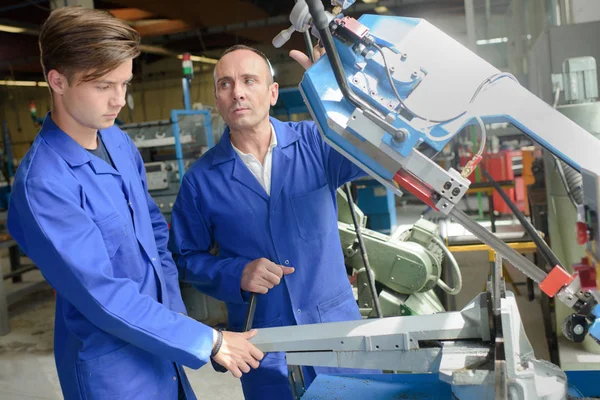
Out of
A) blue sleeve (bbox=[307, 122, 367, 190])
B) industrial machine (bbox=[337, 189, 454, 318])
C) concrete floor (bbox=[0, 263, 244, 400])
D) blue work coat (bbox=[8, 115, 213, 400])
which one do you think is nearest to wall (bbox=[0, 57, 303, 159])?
concrete floor (bbox=[0, 263, 244, 400])

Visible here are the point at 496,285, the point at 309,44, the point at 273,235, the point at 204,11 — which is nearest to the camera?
the point at 496,285

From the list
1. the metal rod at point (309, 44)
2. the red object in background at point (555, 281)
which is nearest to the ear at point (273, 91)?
the metal rod at point (309, 44)

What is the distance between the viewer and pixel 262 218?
5.08 ft

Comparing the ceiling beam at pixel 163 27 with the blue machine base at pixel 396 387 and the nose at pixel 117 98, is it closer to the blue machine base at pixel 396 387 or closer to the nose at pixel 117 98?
the nose at pixel 117 98

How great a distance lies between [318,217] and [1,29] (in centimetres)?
832

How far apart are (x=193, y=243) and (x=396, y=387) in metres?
0.74

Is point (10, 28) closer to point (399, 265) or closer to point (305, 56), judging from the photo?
point (399, 265)

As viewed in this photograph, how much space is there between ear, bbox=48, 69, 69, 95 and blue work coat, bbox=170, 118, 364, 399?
519mm

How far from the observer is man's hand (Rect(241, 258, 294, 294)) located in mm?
1431

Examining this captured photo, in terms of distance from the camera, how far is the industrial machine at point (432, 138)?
3.22 ft

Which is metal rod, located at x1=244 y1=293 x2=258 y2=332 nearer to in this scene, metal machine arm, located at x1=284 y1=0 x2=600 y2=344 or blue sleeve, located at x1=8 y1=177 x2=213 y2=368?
blue sleeve, located at x1=8 y1=177 x2=213 y2=368

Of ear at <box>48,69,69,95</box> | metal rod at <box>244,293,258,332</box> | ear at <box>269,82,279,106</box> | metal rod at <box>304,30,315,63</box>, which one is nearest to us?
ear at <box>48,69,69,95</box>

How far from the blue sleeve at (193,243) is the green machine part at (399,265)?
1180mm

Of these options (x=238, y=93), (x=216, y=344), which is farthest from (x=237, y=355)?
(x=238, y=93)
